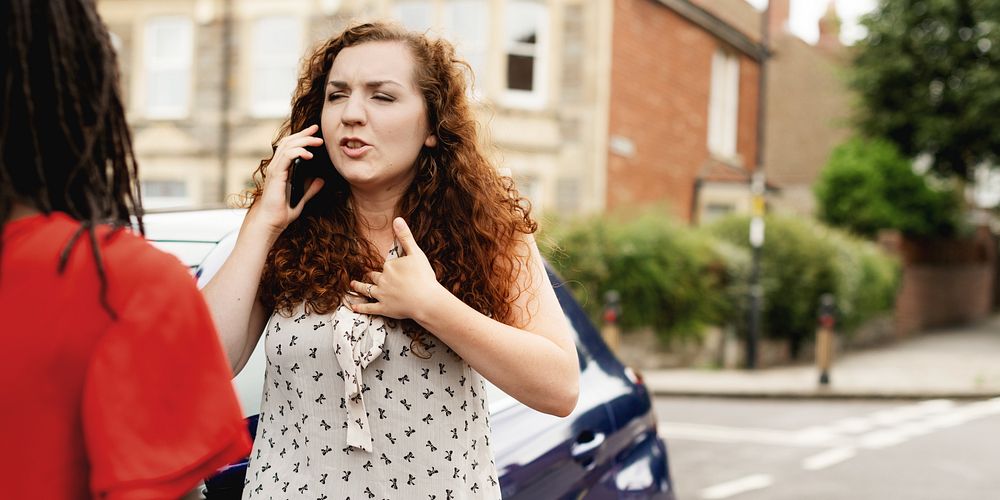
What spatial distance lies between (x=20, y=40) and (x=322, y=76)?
102cm

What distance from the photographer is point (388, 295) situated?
1.82m

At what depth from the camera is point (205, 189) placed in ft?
67.9

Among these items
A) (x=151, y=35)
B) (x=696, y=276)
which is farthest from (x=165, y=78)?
(x=696, y=276)

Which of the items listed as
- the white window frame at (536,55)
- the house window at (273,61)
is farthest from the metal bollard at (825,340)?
the house window at (273,61)

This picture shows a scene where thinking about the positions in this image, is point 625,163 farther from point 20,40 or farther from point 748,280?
point 20,40

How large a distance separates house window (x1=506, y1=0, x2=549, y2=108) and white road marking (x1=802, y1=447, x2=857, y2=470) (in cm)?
1123

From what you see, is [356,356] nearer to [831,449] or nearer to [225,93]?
[831,449]

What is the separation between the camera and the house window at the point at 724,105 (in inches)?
938

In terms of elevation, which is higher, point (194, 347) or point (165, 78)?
point (165, 78)

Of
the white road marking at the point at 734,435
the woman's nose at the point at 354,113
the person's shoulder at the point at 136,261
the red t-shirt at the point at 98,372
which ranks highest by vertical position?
the woman's nose at the point at 354,113

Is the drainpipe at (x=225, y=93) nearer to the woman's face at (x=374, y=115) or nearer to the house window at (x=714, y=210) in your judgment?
the house window at (x=714, y=210)

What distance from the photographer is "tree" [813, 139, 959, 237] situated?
22844 mm

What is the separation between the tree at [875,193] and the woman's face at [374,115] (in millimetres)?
22370

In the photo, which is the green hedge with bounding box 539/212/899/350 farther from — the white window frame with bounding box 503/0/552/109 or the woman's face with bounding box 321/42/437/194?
the woman's face with bounding box 321/42/437/194
